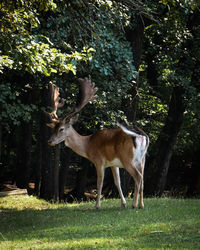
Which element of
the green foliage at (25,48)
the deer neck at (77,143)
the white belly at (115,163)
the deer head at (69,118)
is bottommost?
the white belly at (115,163)

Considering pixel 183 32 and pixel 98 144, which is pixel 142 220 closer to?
pixel 98 144

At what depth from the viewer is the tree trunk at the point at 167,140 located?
17.8m

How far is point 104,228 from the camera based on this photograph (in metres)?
7.89

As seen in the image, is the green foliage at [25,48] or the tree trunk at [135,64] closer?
the green foliage at [25,48]

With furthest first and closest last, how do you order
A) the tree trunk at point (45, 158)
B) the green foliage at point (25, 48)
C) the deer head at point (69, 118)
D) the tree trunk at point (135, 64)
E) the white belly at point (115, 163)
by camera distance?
the tree trunk at point (135, 64), the tree trunk at point (45, 158), the deer head at point (69, 118), the white belly at point (115, 163), the green foliage at point (25, 48)

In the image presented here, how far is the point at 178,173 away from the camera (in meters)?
25.6

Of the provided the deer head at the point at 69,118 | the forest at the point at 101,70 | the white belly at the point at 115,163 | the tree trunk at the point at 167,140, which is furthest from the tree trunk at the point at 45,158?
the tree trunk at the point at 167,140

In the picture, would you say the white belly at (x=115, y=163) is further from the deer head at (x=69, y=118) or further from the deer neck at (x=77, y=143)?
the deer head at (x=69, y=118)

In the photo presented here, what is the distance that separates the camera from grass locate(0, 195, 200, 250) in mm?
6734

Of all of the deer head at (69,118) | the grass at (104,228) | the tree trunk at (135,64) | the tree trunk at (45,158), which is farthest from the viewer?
the tree trunk at (135,64)

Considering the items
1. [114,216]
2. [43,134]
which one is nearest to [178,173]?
[43,134]

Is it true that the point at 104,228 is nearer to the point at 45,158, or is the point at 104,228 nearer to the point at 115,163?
the point at 115,163

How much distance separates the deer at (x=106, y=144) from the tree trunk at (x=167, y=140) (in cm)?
672

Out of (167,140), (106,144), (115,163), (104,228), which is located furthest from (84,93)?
(167,140)
